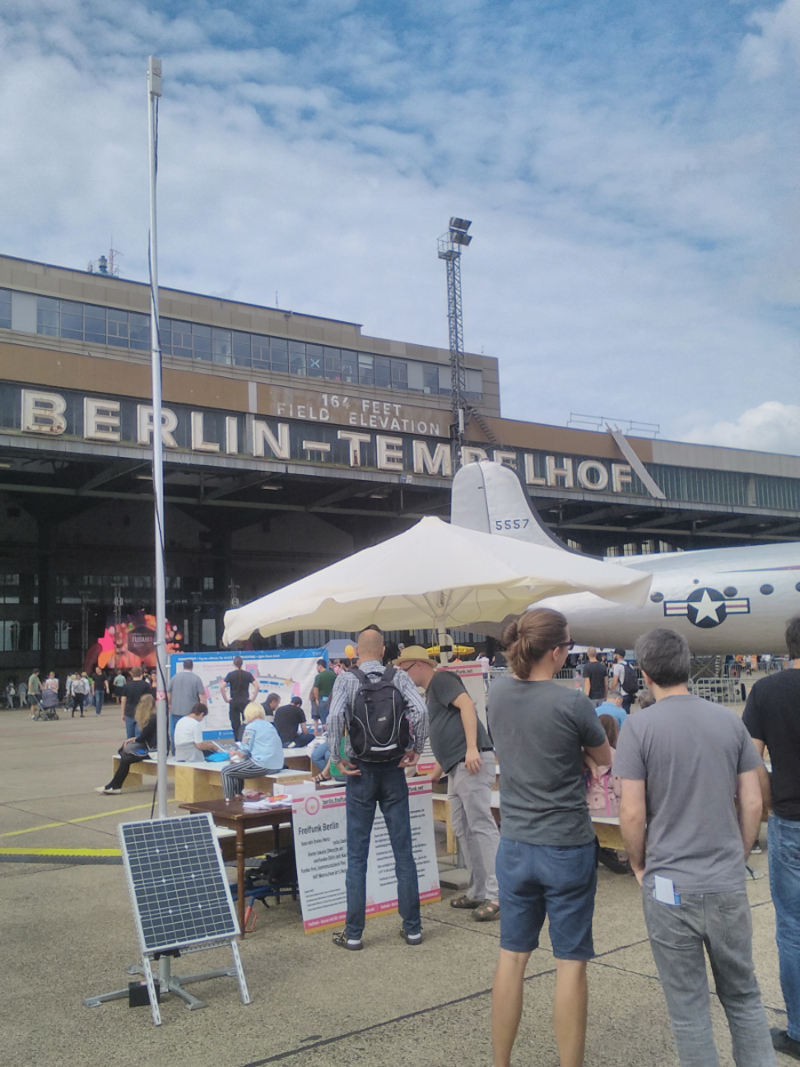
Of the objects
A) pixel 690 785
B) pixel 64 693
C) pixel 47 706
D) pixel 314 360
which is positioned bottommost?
pixel 64 693

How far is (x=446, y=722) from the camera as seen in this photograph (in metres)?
6.60

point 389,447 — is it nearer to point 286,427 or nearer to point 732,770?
point 286,427

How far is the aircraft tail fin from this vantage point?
2189 centimetres

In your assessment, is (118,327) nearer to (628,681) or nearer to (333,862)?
(628,681)

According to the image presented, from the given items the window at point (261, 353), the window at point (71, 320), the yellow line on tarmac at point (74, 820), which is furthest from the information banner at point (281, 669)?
the window at point (261, 353)

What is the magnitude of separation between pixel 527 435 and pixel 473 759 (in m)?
39.5

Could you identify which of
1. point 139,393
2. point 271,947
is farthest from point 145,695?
point 139,393

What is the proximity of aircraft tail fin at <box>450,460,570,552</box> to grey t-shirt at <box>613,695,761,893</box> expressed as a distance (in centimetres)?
1843

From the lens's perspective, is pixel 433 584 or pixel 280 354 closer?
pixel 433 584

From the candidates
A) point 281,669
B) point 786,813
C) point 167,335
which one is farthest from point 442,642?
point 167,335

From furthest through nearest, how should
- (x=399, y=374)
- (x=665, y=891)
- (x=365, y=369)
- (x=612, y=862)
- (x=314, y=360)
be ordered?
(x=399, y=374)
(x=365, y=369)
(x=314, y=360)
(x=612, y=862)
(x=665, y=891)

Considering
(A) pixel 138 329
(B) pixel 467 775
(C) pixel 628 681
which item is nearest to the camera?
(B) pixel 467 775

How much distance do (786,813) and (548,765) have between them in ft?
3.93

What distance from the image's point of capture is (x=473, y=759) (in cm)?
627
